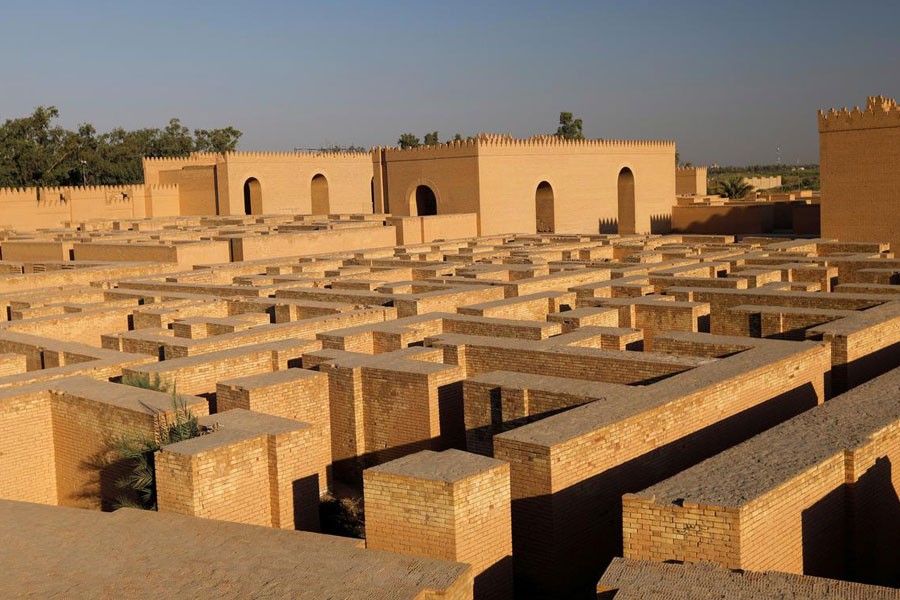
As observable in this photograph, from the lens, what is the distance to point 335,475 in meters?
9.16

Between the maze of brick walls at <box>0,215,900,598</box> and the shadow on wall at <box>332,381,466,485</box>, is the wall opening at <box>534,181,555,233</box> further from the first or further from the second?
the shadow on wall at <box>332,381,466,485</box>

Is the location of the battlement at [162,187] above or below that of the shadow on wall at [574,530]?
above

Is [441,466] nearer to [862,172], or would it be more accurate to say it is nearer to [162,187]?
[862,172]

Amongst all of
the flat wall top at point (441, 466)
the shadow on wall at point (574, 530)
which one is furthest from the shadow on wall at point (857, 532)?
the flat wall top at point (441, 466)

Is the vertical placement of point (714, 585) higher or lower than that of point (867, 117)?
lower

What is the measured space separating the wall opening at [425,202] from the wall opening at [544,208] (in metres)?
2.85

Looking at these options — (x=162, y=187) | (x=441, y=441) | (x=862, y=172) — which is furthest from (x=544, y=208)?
(x=441, y=441)

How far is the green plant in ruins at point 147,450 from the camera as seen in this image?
6.92 m

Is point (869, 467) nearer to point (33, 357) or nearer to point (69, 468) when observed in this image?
point (69, 468)

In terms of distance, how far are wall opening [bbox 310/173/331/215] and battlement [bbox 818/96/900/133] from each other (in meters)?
16.3

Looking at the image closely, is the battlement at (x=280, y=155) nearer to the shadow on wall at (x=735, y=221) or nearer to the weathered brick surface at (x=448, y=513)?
the shadow on wall at (x=735, y=221)

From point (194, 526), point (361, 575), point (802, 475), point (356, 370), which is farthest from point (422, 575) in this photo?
point (356, 370)

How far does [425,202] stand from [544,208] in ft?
10.9

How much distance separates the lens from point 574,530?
21.1ft
